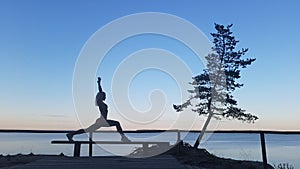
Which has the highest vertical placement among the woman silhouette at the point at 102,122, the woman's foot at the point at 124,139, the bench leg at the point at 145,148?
the woman silhouette at the point at 102,122

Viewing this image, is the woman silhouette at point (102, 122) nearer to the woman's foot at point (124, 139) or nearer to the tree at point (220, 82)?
the woman's foot at point (124, 139)

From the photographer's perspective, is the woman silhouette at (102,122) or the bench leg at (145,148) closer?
the woman silhouette at (102,122)

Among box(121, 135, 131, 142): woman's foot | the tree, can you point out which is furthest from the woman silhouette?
the tree

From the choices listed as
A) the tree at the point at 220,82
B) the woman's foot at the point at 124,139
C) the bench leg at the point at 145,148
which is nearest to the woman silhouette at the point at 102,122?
the woman's foot at the point at 124,139

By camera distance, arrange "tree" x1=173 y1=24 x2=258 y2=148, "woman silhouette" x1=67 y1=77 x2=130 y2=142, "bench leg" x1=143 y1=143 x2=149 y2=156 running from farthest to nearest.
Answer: "tree" x1=173 y1=24 x2=258 y2=148 < "bench leg" x1=143 y1=143 x2=149 y2=156 < "woman silhouette" x1=67 y1=77 x2=130 y2=142

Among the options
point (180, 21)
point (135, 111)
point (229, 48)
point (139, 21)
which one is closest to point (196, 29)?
point (180, 21)

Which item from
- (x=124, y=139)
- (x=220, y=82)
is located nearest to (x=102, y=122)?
(x=124, y=139)

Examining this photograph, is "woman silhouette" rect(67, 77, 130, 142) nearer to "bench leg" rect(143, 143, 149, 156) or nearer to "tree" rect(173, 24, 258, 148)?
"bench leg" rect(143, 143, 149, 156)

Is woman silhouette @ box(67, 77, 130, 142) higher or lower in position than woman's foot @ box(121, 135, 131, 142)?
higher

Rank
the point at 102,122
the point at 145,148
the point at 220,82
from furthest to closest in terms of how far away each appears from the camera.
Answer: the point at 220,82 < the point at 145,148 < the point at 102,122

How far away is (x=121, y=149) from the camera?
9.49m

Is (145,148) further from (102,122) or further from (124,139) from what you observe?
(102,122)

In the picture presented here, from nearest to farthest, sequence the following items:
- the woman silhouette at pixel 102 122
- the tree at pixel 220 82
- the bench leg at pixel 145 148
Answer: the woman silhouette at pixel 102 122 → the bench leg at pixel 145 148 → the tree at pixel 220 82

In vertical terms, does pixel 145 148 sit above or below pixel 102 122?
below
